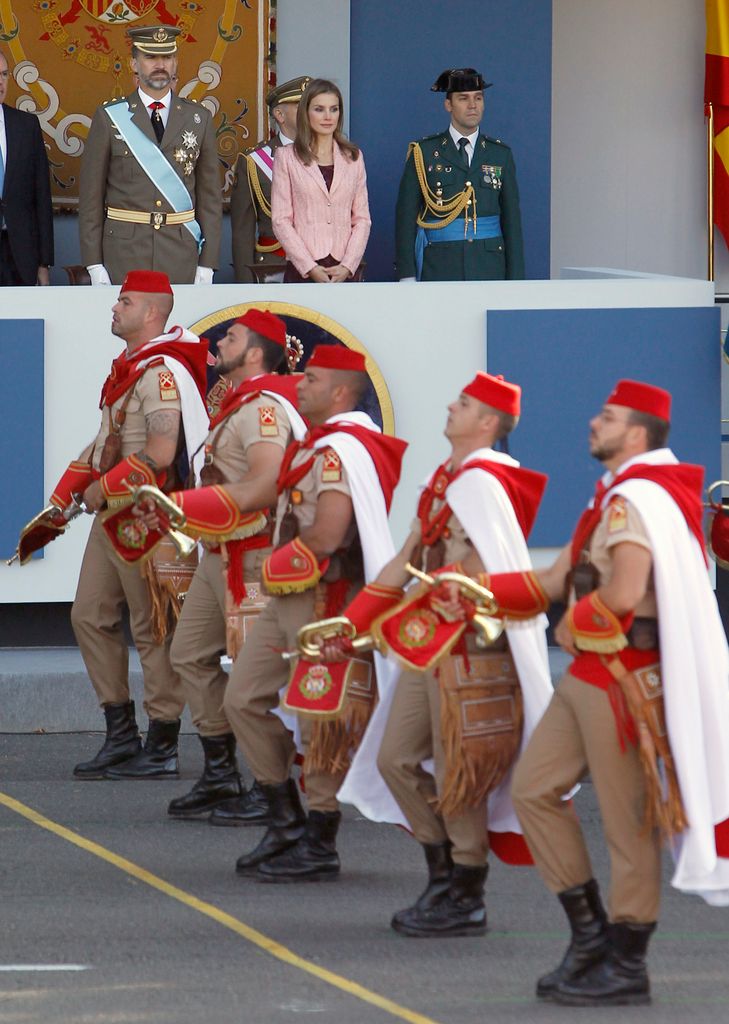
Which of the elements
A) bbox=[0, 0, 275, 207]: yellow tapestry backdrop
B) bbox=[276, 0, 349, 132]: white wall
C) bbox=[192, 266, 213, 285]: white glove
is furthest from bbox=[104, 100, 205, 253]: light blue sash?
bbox=[276, 0, 349, 132]: white wall

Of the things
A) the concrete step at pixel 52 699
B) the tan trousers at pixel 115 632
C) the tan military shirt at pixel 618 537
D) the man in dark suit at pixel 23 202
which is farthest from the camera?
the man in dark suit at pixel 23 202

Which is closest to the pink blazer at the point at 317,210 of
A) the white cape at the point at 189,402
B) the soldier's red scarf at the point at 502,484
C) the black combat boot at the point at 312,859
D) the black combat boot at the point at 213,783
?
the white cape at the point at 189,402

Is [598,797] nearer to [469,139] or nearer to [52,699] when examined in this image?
[52,699]

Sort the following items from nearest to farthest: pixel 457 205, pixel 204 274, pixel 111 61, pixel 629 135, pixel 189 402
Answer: pixel 189 402 < pixel 204 274 < pixel 457 205 < pixel 111 61 < pixel 629 135

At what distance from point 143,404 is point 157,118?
311 centimetres

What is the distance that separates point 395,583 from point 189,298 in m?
4.22

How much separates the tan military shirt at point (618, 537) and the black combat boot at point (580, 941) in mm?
785

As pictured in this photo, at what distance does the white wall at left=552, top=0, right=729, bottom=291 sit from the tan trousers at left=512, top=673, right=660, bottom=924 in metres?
8.07

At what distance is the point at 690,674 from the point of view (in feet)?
18.4

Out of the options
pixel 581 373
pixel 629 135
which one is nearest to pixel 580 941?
pixel 581 373

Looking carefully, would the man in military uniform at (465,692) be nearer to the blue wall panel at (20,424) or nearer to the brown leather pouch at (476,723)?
the brown leather pouch at (476,723)

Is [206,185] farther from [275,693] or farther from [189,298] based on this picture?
[275,693]

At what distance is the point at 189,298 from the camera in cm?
1020

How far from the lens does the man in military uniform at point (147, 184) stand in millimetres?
10898
